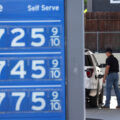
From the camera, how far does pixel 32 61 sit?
12.1 ft

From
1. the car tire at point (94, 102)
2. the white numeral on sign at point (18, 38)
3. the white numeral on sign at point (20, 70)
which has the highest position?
the white numeral on sign at point (18, 38)

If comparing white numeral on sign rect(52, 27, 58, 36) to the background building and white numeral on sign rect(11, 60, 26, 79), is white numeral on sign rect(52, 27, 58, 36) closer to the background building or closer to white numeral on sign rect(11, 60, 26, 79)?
white numeral on sign rect(11, 60, 26, 79)

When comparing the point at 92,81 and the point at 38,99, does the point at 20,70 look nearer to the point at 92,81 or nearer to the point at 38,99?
the point at 38,99

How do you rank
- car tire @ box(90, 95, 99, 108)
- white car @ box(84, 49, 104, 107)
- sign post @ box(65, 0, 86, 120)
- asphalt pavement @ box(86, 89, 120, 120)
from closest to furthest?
sign post @ box(65, 0, 86, 120)
asphalt pavement @ box(86, 89, 120, 120)
white car @ box(84, 49, 104, 107)
car tire @ box(90, 95, 99, 108)

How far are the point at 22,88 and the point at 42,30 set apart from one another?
46 cm

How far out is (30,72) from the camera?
12.2ft

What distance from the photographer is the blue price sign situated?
145 inches

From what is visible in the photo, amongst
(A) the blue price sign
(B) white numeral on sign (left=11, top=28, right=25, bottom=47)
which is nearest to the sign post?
(A) the blue price sign

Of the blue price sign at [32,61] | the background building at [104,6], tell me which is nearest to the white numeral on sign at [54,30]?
the blue price sign at [32,61]

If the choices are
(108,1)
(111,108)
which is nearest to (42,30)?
(111,108)

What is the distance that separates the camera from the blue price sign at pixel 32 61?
12.1ft

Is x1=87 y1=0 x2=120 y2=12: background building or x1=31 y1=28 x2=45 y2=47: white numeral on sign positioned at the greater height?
x1=31 y1=28 x2=45 y2=47: white numeral on sign

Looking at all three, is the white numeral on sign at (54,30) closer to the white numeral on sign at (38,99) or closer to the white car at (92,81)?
the white numeral on sign at (38,99)

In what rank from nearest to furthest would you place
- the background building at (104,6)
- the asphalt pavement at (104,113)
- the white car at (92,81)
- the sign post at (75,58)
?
the sign post at (75,58), the asphalt pavement at (104,113), the white car at (92,81), the background building at (104,6)
